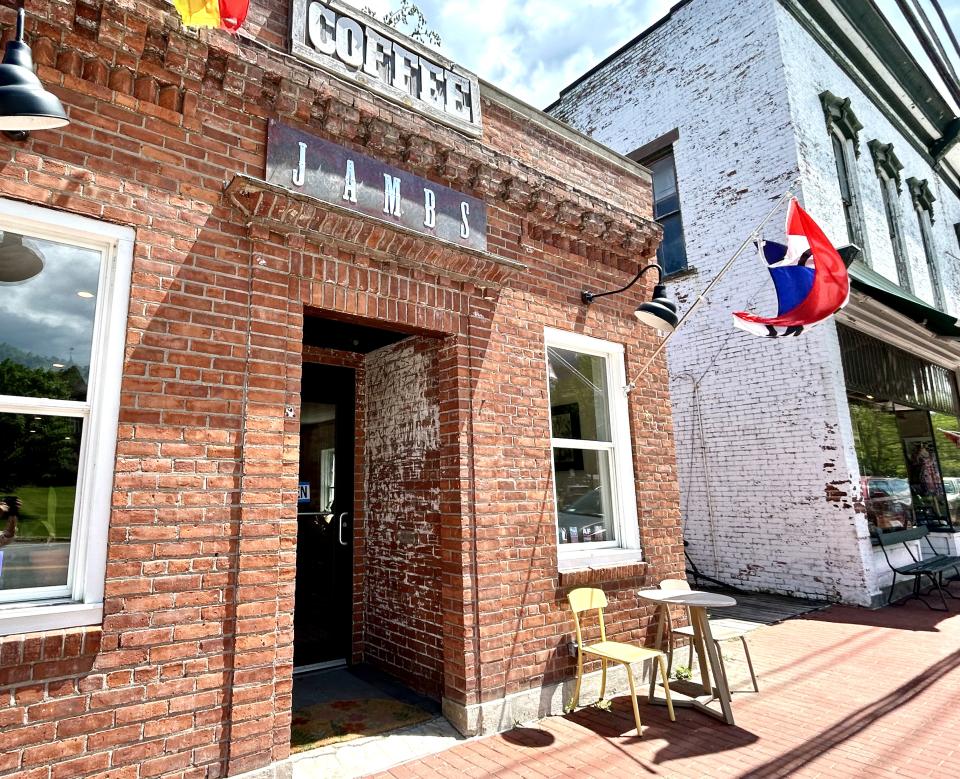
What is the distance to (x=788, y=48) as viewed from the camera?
31.3ft

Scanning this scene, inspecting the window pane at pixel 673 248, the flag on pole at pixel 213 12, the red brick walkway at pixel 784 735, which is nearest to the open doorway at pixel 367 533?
the red brick walkway at pixel 784 735

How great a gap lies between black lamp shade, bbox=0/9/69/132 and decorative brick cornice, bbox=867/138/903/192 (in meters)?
13.8

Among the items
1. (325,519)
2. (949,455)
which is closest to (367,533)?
(325,519)

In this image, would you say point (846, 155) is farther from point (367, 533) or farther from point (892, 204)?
point (367, 533)

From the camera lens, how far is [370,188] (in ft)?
13.1

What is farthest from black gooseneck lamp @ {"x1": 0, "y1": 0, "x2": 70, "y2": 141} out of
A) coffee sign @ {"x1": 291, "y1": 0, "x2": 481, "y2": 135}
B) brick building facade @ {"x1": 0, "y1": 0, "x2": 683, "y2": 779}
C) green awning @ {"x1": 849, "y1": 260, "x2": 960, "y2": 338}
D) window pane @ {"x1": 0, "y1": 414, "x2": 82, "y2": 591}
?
green awning @ {"x1": 849, "y1": 260, "x2": 960, "y2": 338}

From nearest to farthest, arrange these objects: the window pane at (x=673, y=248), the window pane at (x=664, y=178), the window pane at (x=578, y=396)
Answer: the window pane at (x=578, y=396), the window pane at (x=673, y=248), the window pane at (x=664, y=178)

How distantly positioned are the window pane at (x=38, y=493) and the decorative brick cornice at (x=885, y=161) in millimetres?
14252

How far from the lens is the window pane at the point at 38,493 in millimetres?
2719

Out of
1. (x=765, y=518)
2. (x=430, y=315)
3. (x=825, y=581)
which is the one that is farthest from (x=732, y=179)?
(x=430, y=315)

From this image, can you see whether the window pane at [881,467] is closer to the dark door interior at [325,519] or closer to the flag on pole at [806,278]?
the flag on pole at [806,278]

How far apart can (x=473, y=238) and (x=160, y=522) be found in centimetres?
303

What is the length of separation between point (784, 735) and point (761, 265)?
723 centimetres

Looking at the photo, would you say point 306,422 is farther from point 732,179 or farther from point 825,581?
point 732,179
